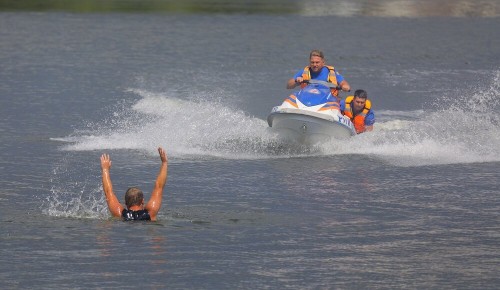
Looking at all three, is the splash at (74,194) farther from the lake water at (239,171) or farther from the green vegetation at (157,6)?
the green vegetation at (157,6)

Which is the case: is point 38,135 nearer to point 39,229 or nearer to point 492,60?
point 39,229

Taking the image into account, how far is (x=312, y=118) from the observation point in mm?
19109

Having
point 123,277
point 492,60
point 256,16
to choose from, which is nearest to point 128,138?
point 123,277

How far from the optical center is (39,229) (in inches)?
549

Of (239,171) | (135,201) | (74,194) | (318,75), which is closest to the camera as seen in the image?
(135,201)

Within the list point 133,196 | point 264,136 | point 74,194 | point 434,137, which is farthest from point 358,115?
point 133,196

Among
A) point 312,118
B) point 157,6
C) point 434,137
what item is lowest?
point 434,137

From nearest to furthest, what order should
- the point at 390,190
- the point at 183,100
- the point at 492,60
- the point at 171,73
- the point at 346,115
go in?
the point at 390,190 → the point at 346,115 → the point at 183,100 → the point at 171,73 → the point at 492,60

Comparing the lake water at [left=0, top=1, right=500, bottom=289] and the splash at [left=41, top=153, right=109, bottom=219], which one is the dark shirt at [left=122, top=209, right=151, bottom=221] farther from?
the splash at [left=41, top=153, right=109, bottom=219]

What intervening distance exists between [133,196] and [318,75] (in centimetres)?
678

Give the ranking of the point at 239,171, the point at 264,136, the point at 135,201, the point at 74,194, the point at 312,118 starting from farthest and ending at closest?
the point at 264,136 < the point at 312,118 < the point at 239,171 < the point at 74,194 < the point at 135,201

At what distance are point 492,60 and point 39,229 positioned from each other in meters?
24.1

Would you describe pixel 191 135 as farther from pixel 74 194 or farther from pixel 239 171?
pixel 74 194

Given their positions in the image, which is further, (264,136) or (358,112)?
(264,136)
